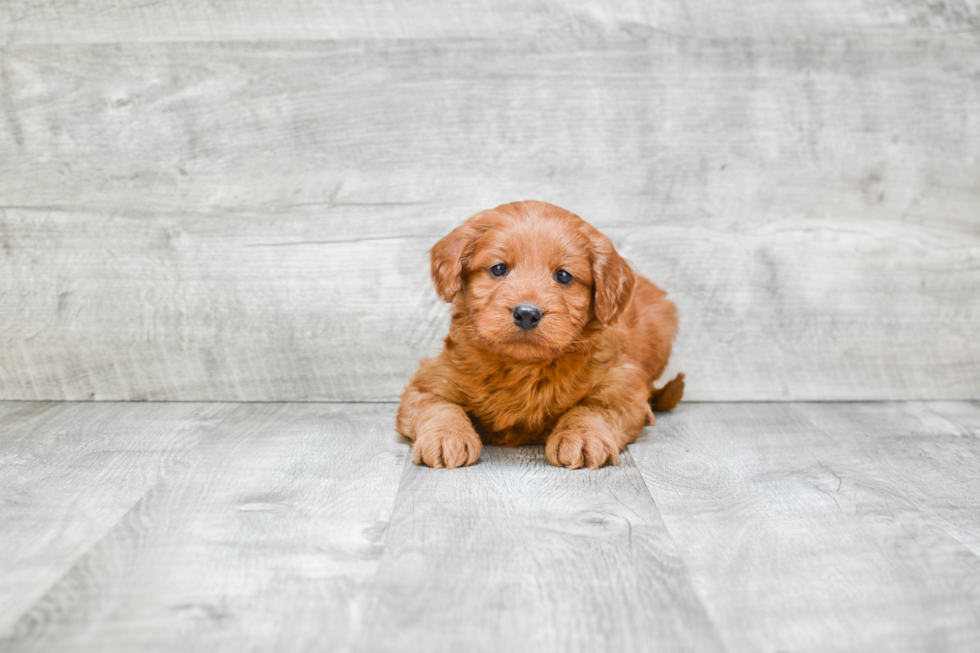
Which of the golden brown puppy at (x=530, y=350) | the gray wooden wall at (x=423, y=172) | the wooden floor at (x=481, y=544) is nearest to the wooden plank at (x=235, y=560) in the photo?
the wooden floor at (x=481, y=544)

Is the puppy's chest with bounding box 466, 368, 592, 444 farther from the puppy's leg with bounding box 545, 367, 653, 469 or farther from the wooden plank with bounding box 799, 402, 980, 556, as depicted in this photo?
the wooden plank with bounding box 799, 402, 980, 556

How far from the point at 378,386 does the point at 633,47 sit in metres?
1.83

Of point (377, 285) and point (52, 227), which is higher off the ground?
point (52, 227)

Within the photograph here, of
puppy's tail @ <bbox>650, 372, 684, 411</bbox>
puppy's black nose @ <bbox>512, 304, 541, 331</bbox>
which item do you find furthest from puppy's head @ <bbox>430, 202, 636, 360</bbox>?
puppy's tail @ <bbox>650, 372, 684, 411</bbox>

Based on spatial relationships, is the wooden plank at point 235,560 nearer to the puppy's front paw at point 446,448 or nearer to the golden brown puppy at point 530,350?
the puppy's front paw at point 446,448

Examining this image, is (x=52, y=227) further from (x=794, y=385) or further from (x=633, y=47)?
(x=794, y=385)

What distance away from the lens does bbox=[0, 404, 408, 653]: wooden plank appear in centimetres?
149

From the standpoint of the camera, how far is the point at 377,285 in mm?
3500

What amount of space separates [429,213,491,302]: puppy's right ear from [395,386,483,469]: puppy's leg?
1.21 feet

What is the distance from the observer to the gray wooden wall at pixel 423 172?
3367 mm

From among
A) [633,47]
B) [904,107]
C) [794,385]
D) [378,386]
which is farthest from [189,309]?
[904,107]

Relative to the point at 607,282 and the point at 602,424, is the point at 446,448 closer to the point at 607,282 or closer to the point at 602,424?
the point at 602,424

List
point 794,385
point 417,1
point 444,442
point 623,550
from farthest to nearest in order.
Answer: point 794,385
point 417,1
point 444,442
point 623,550

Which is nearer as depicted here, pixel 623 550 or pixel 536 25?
pixel 623 550
